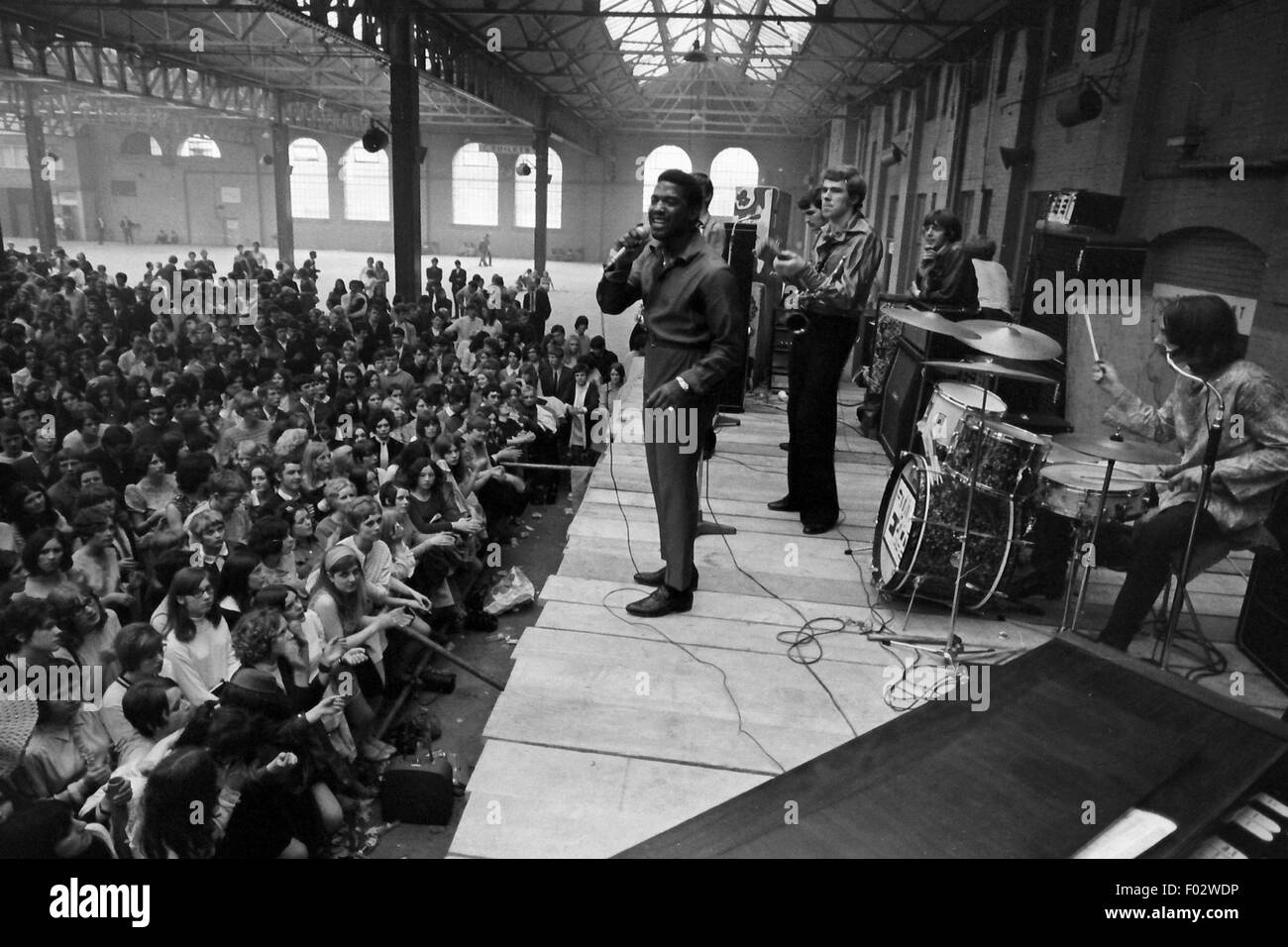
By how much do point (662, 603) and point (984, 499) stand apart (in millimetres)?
1422

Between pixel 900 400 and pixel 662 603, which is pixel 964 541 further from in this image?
pixel 900 400

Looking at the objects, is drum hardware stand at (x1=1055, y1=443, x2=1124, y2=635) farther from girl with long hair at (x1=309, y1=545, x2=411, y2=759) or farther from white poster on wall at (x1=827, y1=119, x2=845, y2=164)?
white poster on wall at (x1=827, y1=119, x2=845, y2=164)

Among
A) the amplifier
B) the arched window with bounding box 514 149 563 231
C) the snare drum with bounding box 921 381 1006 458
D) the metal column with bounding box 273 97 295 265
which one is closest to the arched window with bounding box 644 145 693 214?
the arched window with bounding box 514 149 563 231

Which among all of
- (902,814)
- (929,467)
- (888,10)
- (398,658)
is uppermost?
(888,10)

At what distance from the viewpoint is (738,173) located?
116 ft

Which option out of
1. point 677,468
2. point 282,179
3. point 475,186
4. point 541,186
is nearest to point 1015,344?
point 677,468

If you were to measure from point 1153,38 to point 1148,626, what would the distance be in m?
6.50

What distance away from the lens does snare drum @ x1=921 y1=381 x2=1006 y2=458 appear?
395cm

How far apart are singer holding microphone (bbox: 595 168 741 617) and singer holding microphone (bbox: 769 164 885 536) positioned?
0.86m

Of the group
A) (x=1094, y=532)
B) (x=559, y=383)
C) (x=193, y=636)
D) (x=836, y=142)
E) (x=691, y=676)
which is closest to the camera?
(x=691, y=676)

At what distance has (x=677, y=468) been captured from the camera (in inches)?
138

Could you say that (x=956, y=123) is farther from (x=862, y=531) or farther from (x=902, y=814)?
(x=902, y=814)
